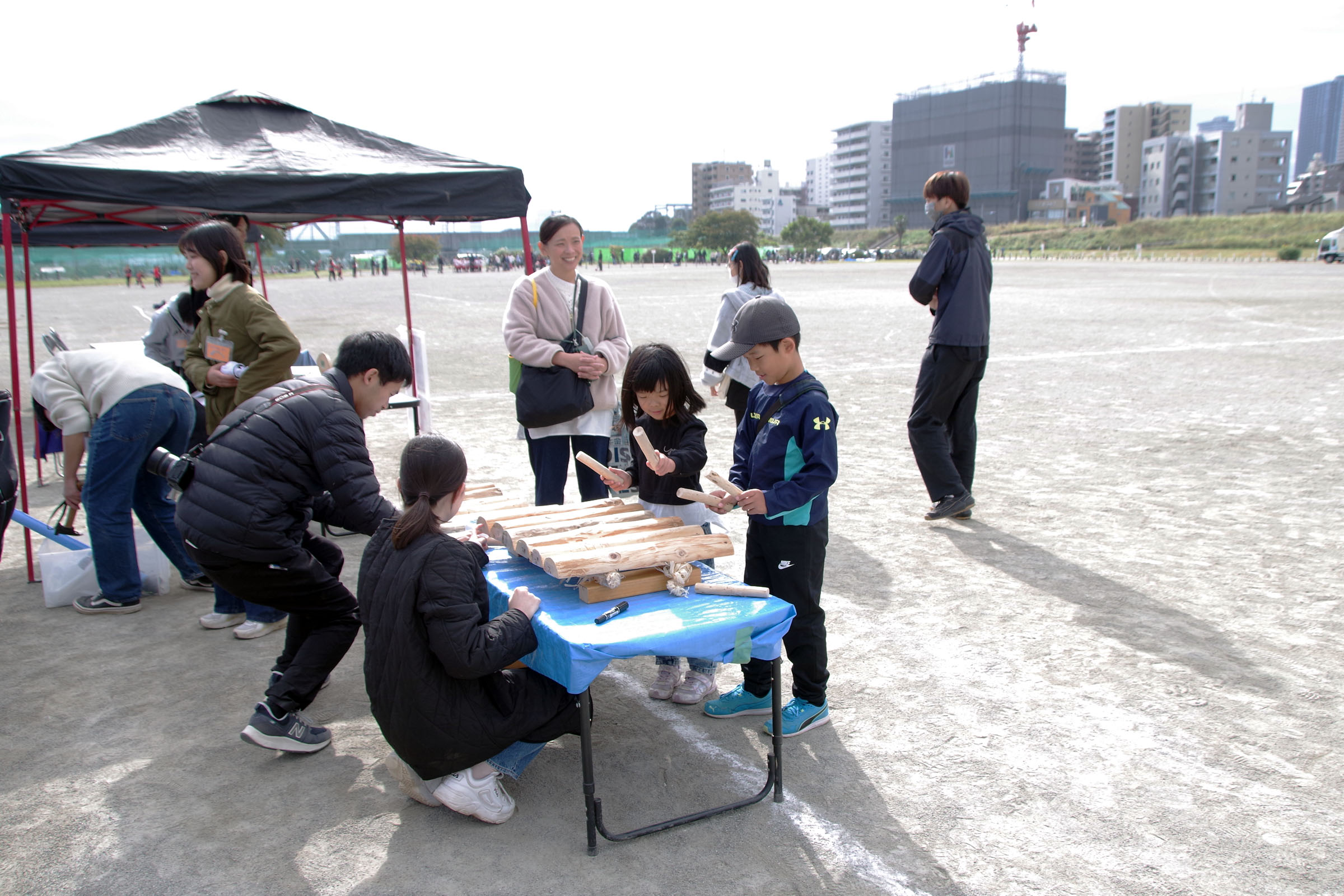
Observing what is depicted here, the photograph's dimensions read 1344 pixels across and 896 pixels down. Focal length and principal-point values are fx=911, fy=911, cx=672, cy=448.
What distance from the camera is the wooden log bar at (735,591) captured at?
297 centimetres

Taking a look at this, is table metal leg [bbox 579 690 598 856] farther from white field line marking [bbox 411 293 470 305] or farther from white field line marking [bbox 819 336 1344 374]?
white field line marking [bbox 411 293 470 305]

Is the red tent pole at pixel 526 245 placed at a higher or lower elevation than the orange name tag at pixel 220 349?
higher

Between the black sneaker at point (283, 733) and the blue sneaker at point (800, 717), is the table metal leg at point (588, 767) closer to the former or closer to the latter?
the blue sneaker at point (800, 717)

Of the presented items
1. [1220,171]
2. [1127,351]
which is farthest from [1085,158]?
[1127,351]

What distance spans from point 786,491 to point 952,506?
10.6ft

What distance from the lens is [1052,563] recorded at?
5.25 meters

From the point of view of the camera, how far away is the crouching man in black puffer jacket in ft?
10.8

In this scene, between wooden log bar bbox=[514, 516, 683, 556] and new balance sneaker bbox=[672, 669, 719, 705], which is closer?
wooden log bar bbox=[514, 516, 683, 556]

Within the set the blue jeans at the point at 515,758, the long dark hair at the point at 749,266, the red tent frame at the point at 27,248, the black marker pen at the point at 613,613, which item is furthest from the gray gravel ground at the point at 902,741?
the long dark hair at the point at 749,266

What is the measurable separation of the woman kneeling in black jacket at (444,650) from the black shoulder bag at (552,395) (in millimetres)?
1842

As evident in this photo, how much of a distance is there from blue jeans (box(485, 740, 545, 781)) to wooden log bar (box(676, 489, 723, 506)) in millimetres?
985

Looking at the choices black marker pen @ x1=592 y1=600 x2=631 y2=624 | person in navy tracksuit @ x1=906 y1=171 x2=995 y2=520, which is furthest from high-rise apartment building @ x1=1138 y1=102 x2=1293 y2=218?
black marker pen @ x1=592 y1=600 x2=631 y2=624

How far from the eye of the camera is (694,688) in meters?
3.75

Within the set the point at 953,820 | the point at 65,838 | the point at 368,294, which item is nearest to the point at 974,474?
the point at 953,820
